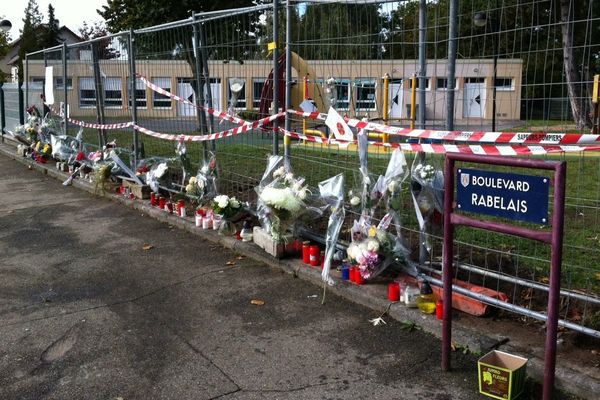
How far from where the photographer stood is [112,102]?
33.2 ft

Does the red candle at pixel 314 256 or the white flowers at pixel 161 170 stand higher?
the white flowers at pixel 161 170

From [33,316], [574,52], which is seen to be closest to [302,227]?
[33,316]

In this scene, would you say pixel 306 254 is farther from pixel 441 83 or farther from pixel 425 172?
pixel 441 83

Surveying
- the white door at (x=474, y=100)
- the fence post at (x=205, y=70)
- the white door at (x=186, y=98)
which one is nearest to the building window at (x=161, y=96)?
the white door at (x=186, y=98)

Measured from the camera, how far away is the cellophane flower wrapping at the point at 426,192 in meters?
4.59

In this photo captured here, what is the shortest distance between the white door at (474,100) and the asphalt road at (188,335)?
64.3 inches

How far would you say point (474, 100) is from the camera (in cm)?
429

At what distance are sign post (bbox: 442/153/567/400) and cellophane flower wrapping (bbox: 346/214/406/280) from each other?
4.26 feet

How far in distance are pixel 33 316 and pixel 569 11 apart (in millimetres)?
4407

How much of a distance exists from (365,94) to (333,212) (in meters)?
1.05

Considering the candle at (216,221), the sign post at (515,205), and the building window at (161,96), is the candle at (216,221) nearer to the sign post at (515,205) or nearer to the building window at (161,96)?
the building window at (161,96)

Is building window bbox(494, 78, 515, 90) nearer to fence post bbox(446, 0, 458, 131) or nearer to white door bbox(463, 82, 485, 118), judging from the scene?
white door bbox(463, 82, 485, 118)

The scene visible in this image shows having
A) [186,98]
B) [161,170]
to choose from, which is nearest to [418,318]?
[186,98]

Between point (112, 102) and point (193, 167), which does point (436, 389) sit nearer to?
point (193, 167)
